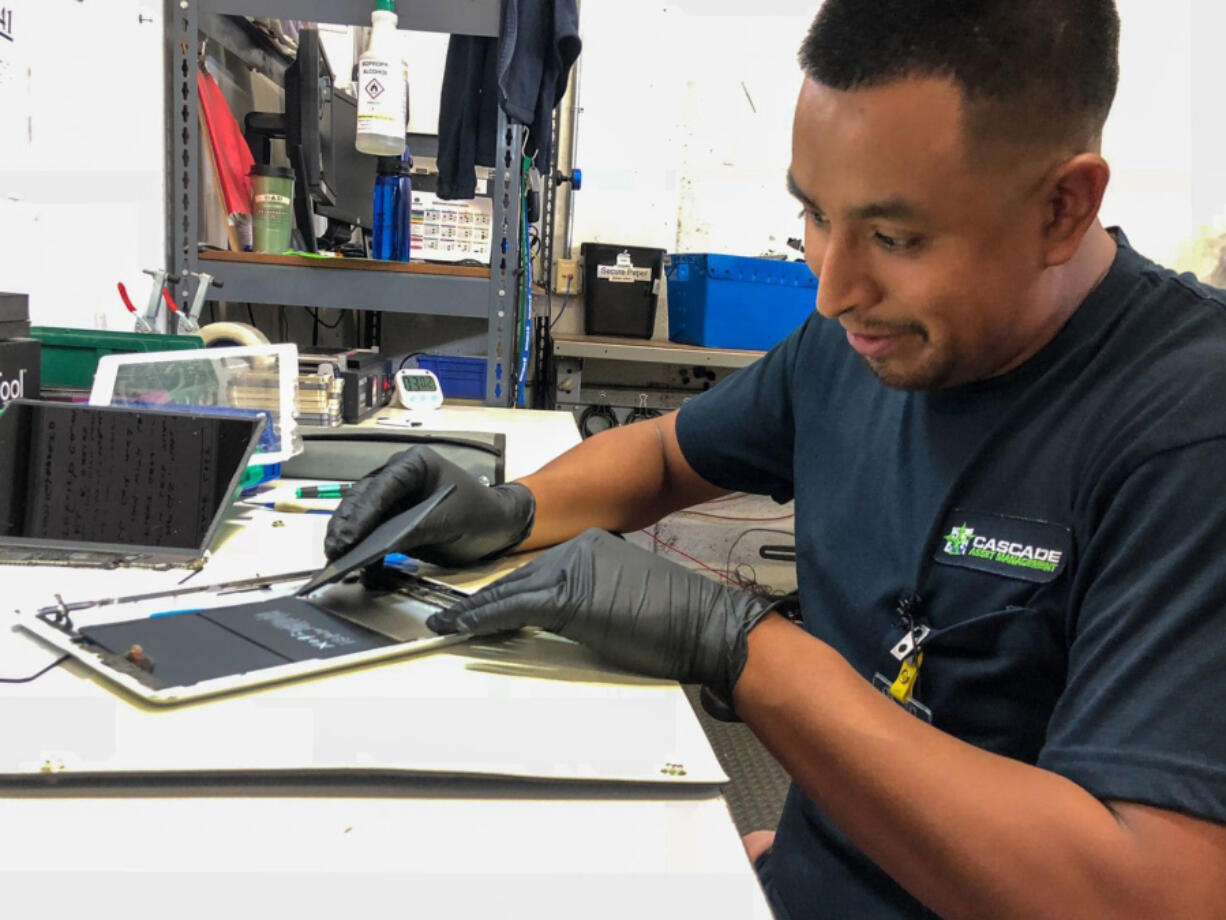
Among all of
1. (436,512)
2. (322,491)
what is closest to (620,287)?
(322,491)

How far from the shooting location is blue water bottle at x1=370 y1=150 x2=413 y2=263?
2.10 metres

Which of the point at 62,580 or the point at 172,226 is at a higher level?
the point at 172,226

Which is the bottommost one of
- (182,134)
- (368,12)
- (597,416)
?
(597,416)

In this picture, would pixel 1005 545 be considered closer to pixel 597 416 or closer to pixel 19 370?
pixel 19 370

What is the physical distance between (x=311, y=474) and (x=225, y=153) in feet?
3.09

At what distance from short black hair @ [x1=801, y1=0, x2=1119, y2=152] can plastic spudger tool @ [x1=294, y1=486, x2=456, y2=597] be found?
45 cm

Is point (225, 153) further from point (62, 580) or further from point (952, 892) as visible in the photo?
point (952, 892)

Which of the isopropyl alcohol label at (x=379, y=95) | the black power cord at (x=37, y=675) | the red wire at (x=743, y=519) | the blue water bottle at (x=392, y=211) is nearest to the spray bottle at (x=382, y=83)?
the isopropyl alcohol label at (x=379, y=95)

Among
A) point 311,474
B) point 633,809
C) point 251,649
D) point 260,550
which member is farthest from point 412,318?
point 633,809

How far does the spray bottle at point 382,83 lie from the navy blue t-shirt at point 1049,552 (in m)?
1.10

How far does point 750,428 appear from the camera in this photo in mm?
1010

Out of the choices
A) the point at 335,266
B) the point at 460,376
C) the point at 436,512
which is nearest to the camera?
the point at 436,512

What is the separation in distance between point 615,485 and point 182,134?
1.21 m

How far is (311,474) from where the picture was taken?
1184 mm
